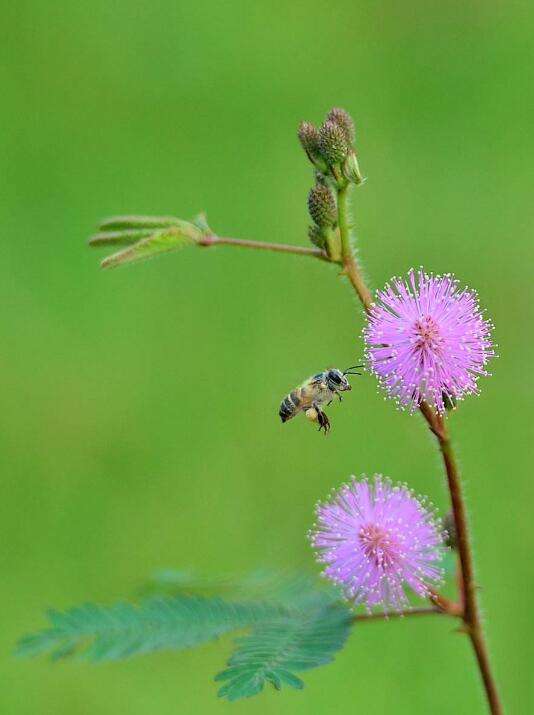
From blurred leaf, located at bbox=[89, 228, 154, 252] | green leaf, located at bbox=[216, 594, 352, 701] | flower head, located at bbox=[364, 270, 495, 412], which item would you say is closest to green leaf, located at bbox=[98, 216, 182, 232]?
blurred leaf, located at bbox=[89, 228, 154, 252]

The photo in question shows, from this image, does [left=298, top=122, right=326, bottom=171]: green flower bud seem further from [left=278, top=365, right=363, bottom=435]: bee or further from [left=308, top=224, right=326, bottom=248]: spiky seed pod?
[left=278, top=365, right=363, bottom=435]: bee

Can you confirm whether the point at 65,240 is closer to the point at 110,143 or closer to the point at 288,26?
the point at 110,143

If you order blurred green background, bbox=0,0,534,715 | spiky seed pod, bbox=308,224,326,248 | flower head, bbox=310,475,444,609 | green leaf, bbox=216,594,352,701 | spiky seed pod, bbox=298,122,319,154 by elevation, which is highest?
blurred green background, bbox=0,0,534,715

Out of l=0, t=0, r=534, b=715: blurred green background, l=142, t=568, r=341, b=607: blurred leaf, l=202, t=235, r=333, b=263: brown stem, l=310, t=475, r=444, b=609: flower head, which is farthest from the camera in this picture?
l=0, t=0, r=534, b=715: blurred green background

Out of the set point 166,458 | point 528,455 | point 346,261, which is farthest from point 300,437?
point 346,261

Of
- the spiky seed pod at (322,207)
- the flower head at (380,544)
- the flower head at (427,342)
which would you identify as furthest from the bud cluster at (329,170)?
the flower head at (380,544)

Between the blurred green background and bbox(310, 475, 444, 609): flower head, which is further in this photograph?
the blurred green background

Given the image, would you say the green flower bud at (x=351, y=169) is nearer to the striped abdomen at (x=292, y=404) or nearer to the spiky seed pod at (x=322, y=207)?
the spiky seed pod at (x=322, y=207)
